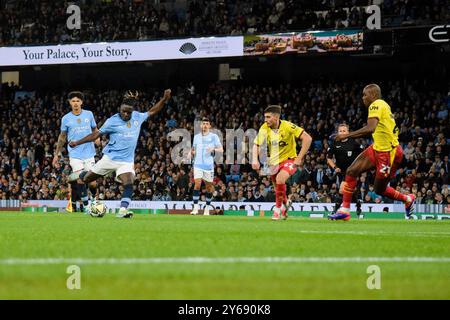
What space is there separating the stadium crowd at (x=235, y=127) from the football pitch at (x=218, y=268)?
16774 millimetres

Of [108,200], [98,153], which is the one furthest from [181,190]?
[98,153]

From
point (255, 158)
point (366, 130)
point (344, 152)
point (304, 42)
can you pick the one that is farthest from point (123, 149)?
point (304, 42)

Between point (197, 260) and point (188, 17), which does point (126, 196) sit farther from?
point (188, 17)

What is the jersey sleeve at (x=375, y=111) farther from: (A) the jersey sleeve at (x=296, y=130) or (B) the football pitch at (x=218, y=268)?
(B) the football pitch at (x=218, y=268)

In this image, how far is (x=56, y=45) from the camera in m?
33.4

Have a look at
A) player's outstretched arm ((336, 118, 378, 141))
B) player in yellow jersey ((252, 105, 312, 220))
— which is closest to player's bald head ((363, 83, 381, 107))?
player's outstretched arm ((336, 118, 378, 141))

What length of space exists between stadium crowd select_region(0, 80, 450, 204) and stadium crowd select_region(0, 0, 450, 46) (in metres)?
2.65

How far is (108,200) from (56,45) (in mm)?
7663

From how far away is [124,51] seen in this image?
107ft

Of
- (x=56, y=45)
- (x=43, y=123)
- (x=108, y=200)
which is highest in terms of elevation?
(x=56, y=45)

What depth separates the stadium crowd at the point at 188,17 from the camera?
2928 cm

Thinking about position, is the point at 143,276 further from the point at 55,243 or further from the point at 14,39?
the point at 14,39

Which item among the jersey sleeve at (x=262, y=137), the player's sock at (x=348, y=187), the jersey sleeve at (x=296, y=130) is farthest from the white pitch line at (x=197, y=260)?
the jersey sleeve at (x=262, y=137)

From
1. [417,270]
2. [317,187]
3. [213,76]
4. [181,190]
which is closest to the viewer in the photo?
[417,270]
